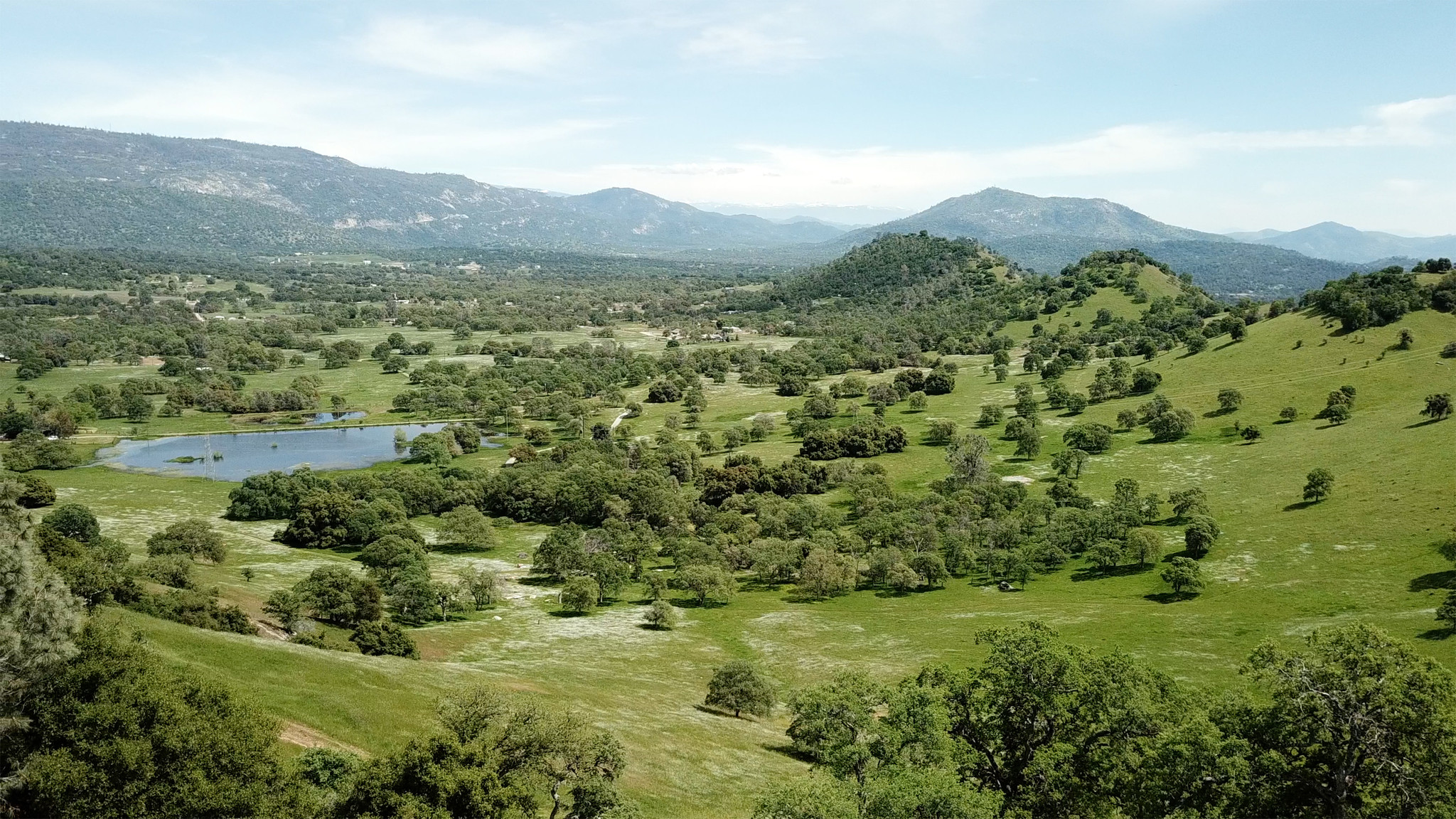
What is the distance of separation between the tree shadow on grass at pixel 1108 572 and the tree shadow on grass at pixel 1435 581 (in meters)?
25.1

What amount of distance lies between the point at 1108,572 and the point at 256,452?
150 metres

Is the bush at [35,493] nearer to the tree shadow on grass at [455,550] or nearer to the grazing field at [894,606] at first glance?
the grazing field at [894,606]

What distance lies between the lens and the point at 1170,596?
89188mm

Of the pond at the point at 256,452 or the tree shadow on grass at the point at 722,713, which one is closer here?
the tree shadow on grass at the point at 722,713

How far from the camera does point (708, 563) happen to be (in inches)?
3999

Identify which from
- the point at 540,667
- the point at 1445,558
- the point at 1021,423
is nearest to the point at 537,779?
the point at 540,667

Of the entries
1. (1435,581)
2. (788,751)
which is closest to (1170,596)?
(1435,581)

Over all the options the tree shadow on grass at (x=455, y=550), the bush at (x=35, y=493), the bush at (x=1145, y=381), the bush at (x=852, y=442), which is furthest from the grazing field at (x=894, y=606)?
the bush at (x=1145, y=381)

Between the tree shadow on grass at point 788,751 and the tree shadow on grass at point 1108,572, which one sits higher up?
the tree shadow on grass at point 788,751

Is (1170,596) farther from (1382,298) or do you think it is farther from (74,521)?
(1382,298)

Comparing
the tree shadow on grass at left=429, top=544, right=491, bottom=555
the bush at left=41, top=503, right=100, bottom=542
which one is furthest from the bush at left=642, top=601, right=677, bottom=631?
the bush at left=41, top=503, right=100, bottom=542

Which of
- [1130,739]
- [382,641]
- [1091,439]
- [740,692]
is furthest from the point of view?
[1091,439]

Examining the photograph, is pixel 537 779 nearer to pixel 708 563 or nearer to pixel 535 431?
pixel 708 563

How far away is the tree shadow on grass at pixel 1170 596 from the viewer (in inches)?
3455
